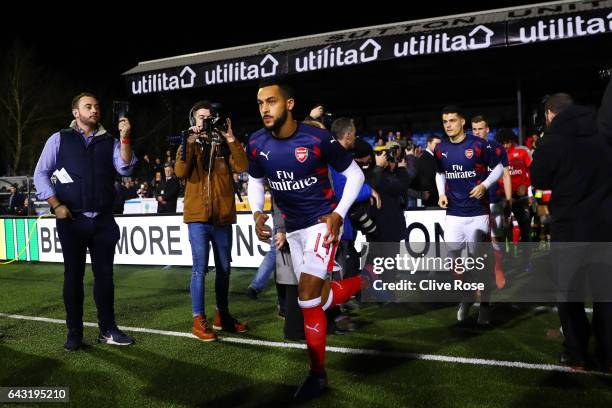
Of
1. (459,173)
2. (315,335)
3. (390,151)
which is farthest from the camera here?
(390,151)

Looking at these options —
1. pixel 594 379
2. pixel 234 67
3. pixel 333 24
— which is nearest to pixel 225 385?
pixel 594 379

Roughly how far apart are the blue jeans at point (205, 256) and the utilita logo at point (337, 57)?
9425mm

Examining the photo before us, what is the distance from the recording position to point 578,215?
4195mm

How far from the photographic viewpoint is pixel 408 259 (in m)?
9.04

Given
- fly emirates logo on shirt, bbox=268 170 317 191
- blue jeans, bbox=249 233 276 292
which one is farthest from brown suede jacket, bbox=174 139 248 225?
blue jeans, bbox=249 233 276 292

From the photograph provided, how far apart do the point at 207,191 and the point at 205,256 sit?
648mm

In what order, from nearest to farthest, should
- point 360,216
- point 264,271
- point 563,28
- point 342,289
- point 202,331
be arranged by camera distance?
point 342,289 → point 202,331 → point 360,216 → point 264,271 → point 563,28

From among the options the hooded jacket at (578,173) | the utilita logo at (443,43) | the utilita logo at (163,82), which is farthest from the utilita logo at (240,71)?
the hooded jacket at (578,173)

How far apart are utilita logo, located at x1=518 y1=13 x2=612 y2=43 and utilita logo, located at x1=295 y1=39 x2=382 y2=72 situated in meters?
3.42

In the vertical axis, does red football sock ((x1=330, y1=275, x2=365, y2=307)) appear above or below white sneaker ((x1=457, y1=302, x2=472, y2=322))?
above

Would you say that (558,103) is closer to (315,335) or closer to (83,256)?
(315,335)

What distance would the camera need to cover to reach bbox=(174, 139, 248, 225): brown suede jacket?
221 inches

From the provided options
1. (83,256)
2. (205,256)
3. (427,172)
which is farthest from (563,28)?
(83,256)

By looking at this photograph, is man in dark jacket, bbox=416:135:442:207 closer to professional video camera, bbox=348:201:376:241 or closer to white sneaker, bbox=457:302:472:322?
professional video camera, bbox=348:201:376:241
